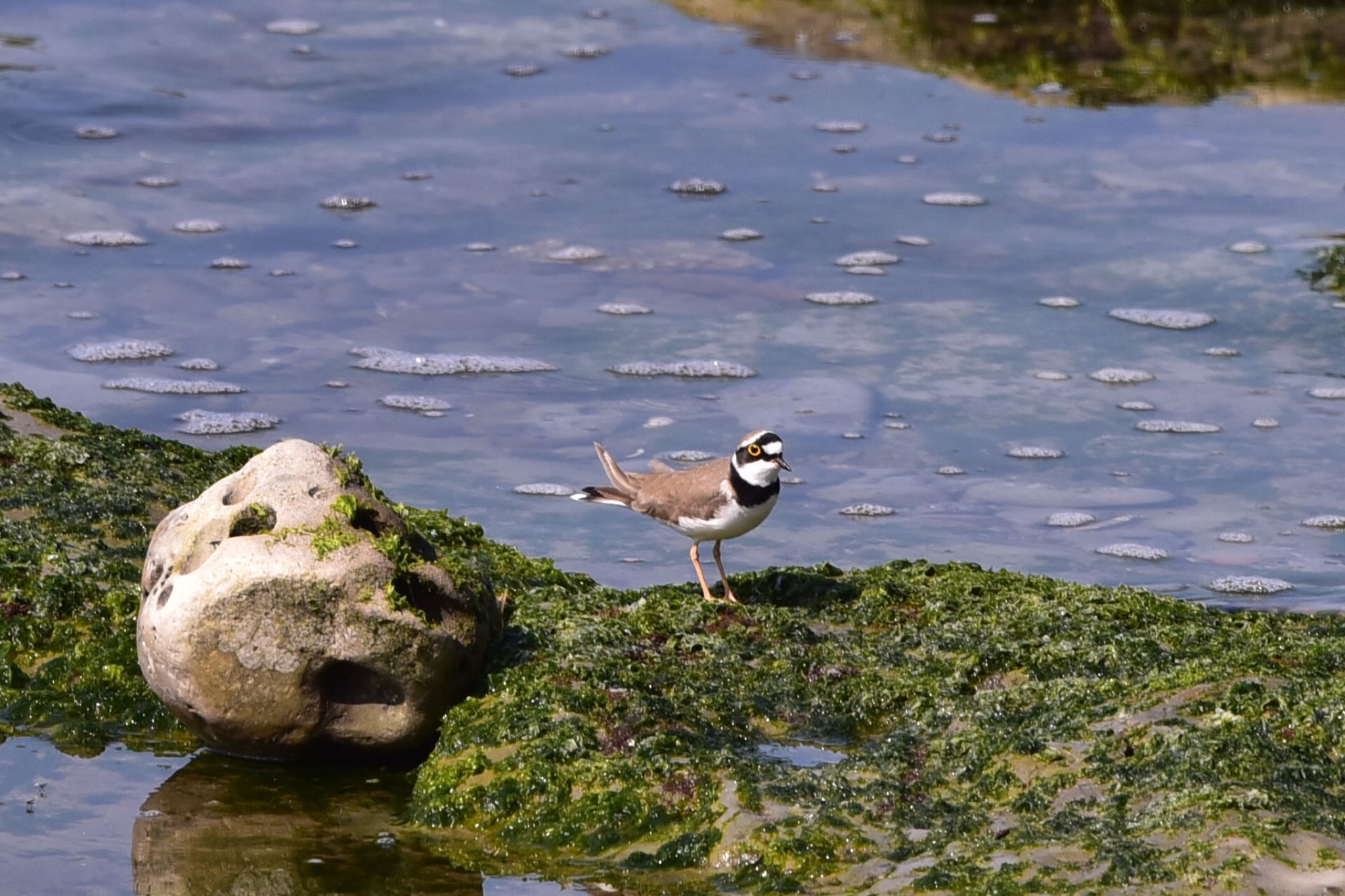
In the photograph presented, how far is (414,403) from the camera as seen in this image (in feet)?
33.9

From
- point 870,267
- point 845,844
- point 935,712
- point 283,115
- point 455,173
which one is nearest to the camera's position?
point 845,844

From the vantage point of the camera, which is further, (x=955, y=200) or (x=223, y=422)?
(x=955, y=200)

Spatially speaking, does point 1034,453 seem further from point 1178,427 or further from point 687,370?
Result: point 687,370

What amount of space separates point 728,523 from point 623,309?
497cm

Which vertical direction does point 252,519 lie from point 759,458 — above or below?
above

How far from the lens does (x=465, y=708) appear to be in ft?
19.1

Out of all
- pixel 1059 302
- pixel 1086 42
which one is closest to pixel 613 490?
pixel 1059 302

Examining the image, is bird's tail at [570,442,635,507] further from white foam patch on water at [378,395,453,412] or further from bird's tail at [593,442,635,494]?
white foam patch on water at [378,395,453,412]

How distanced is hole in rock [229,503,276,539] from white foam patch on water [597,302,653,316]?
239 inches

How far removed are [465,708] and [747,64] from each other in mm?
12184

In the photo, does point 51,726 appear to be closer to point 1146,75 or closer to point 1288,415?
point 1288,415

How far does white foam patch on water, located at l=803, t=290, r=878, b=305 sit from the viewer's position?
11828 millimetres

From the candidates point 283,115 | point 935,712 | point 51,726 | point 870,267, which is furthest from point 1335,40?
point 51,726

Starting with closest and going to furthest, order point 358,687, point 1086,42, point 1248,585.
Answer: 1. point 358,687
2. point 1248,585
3. point 1086,42
